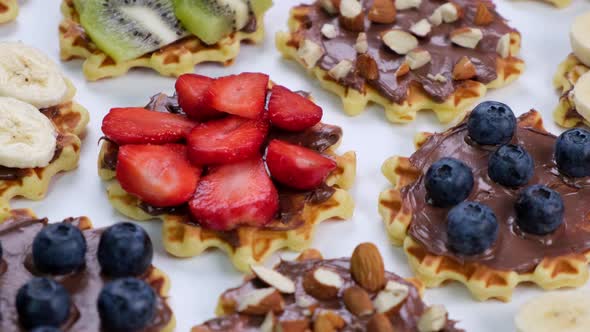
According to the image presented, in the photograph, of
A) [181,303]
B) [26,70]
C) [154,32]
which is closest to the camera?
[181,303]

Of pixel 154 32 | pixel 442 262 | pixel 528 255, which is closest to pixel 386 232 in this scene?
pixel 442 262

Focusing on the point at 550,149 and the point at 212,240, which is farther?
the point at 550,149

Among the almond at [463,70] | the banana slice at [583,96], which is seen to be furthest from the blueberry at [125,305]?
the banana slice at [583,96]

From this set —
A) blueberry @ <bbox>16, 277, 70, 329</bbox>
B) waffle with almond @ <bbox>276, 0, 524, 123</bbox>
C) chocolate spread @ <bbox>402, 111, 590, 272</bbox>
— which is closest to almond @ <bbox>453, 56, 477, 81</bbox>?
waffle with almond @ <bbox>276, 0, 524, 123</bbox>

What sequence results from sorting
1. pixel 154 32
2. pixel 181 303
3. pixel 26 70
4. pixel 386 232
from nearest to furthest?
1. pixel 181 303
2. pixel 386 232
3. pixel 26 70
4. pixel 154 32

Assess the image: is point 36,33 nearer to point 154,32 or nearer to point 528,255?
point 154,32

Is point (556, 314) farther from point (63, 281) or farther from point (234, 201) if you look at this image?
point (63, 281)

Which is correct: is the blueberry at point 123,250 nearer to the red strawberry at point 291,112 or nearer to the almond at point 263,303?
the almond at point 263,303
